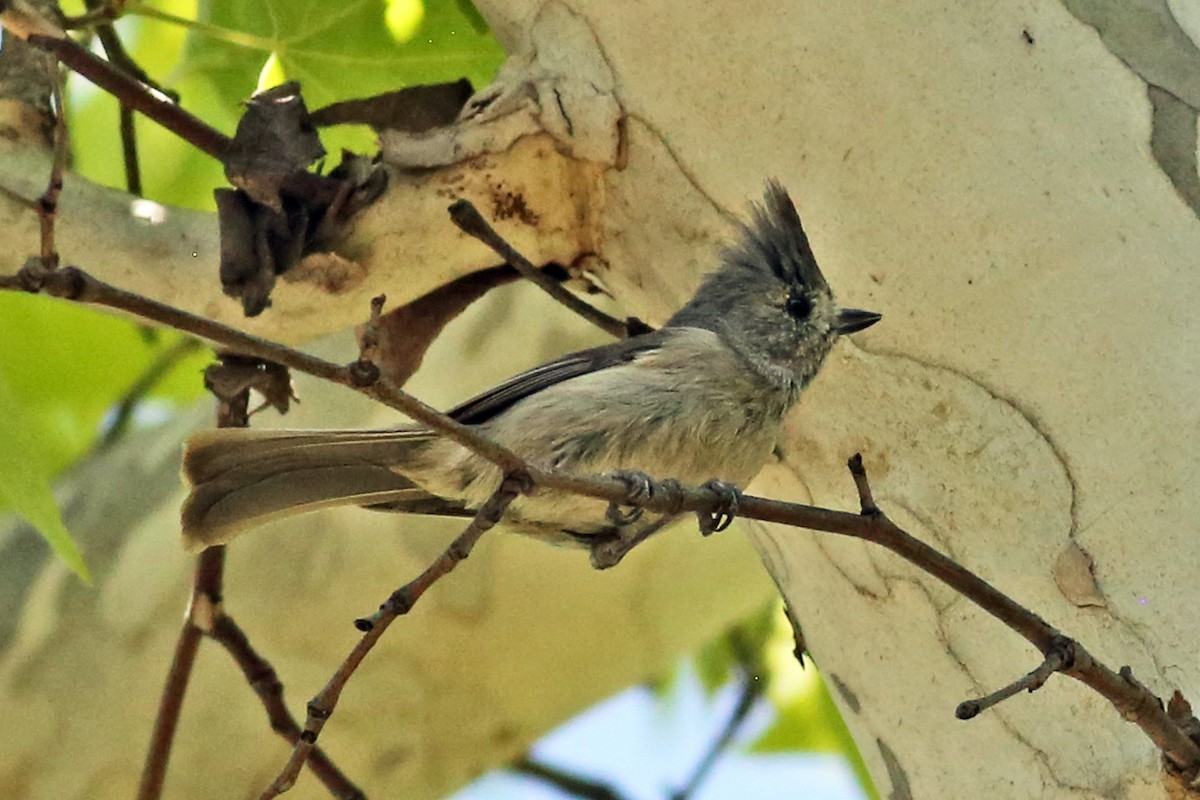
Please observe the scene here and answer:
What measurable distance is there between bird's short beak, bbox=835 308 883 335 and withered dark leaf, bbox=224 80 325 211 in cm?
83

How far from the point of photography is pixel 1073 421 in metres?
1.79

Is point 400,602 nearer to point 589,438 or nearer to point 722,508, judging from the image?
point 722,508

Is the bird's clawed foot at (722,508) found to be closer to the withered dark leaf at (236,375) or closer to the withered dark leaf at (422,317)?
the withered dark leaf at (422,317)

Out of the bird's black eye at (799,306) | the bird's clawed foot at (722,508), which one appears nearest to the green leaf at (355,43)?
the bird's black eye at (799,306)

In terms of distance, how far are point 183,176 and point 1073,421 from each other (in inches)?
95.0

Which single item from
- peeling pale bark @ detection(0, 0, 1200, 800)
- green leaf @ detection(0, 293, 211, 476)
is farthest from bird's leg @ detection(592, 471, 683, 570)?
green leaf @ detection(0, 293, 211, 476)

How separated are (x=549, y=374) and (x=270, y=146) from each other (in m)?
0.58

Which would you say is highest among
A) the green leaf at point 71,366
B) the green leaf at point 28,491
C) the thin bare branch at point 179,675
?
the green leaf at point 28,491

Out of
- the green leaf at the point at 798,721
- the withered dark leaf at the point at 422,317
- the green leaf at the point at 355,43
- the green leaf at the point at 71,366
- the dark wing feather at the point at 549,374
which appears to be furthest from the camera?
the green leaf at the point at 798,721

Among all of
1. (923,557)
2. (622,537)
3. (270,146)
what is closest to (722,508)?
(923,557)

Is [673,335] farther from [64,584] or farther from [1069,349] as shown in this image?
[64,584]

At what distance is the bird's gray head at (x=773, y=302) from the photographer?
2285 mm

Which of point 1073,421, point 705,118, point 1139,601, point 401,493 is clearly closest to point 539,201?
point 705,118

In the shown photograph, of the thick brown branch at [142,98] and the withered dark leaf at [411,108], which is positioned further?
the withered dark leaf at [411,108]
